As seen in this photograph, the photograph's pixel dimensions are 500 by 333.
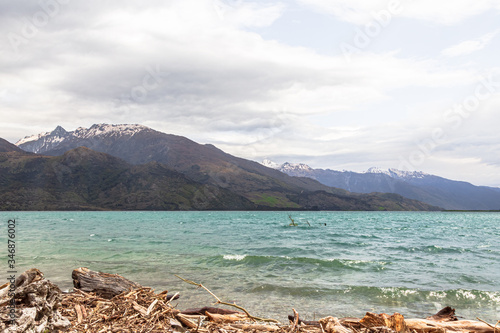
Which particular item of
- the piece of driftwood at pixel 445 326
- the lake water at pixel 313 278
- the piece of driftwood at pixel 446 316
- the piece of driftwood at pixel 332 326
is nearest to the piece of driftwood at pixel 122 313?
the piece of driftwood at pixel 332 326

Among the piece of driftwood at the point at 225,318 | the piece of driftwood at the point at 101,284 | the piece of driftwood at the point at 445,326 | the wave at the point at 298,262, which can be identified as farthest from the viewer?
the wave at the point at 298,262

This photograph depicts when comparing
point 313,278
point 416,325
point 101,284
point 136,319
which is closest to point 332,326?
point 416,325

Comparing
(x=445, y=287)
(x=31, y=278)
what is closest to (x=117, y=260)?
(x=31, y=278)

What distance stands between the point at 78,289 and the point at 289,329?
17.3ft

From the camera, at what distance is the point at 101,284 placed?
782cm

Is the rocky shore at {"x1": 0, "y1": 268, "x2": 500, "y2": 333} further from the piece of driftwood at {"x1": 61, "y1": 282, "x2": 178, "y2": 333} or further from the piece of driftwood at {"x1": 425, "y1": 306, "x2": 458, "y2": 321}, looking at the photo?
the piece of driftwood at {"x1": 425, "y1": 306, "x2": 458, "y2": 321}

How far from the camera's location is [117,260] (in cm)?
2417

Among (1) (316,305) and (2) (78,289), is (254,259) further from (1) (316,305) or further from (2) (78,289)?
(2) (78,289)

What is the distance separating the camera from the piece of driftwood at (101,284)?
7645 mm

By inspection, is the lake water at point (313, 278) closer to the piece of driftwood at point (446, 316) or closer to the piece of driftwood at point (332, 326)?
the piece of driftwood at point (446, 316)

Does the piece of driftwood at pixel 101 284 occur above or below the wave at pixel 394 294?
above

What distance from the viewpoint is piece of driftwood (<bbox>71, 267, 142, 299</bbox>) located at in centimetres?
764

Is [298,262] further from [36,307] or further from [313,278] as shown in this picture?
[36,307]

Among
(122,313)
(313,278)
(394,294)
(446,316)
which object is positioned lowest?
(313,278)
